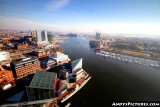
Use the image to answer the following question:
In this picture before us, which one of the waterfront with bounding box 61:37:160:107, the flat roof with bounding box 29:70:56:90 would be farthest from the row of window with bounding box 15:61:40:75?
the waterfront with bounding box 61:37:160:107

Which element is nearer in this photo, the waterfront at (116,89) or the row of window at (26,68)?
the waterfront at (116,89)

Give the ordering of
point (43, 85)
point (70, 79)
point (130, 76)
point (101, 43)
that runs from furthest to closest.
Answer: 1. point (101, 43)
2. point (130, 76)
3. point (70, 79)
4. point (43, 85)

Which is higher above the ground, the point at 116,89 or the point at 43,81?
the point at 43,81

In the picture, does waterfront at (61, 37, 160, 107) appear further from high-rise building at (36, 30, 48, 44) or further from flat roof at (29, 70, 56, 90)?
high-rise building at (36, 30, 48, 44)

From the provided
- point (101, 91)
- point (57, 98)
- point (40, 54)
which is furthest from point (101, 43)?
point (57, 98)

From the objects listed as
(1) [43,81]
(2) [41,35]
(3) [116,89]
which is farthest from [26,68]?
(2) [41,35]

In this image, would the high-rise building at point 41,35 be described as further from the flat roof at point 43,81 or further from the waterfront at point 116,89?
the flat roof at point 43,81

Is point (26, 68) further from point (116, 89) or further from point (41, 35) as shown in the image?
point (41, 35)

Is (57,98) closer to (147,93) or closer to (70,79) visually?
(70,79)

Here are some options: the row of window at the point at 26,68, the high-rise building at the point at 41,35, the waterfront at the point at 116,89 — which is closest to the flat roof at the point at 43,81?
the waterfront at the point at 116,89
